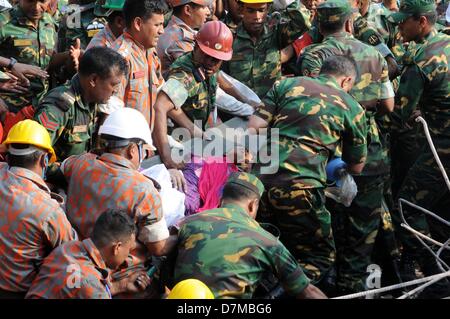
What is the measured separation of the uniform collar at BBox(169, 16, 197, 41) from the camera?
26.2 feet

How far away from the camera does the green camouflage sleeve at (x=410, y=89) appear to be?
771 centimetres

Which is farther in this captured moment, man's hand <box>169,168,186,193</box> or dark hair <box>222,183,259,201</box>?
man's hand <box>169,168,186,193</box>

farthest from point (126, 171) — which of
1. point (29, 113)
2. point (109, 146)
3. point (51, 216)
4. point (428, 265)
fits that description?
point (428, 265)

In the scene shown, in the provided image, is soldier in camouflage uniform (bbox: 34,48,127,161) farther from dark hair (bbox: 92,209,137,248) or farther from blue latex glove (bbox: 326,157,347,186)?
blue latex glove (bbox: 326,157,347,186)

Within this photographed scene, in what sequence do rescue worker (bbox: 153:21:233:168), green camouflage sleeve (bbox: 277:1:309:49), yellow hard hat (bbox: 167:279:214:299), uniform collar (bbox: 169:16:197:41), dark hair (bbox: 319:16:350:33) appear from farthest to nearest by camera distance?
1. green camouflage sleeve (bbox: 277:1:309:49)
2. uniform collar (bbox: 169:16:197:41)
3. dark hair (bbox: 319:16:350:33)
4. rescue worker (bbox: 153:21:233:168)
5. yellow hard hat (bbox: 167:279:214:299)

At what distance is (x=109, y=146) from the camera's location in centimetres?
566

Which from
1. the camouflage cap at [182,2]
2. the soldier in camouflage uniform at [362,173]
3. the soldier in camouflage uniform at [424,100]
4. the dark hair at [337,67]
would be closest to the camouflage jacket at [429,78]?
the soldier in camouflage uniform at [424,100]

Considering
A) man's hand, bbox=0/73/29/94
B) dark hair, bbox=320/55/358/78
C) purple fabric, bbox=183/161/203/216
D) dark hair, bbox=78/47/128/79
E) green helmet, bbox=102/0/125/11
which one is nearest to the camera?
dark hair, bbox=78/47/128/79

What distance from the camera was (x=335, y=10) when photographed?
7.70 meters

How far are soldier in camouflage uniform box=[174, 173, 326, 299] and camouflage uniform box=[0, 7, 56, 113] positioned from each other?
128 inches

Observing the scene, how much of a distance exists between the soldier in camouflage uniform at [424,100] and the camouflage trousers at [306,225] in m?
1.45

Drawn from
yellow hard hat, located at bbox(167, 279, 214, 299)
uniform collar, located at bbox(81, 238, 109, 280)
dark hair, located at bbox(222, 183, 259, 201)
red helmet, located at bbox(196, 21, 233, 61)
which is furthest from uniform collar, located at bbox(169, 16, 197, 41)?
yellow hard hat, located at bbox(167, 279, 214, 299)

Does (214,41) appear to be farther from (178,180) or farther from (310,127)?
(178,180)

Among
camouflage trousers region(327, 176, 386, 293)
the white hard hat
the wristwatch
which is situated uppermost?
the white hard hat
